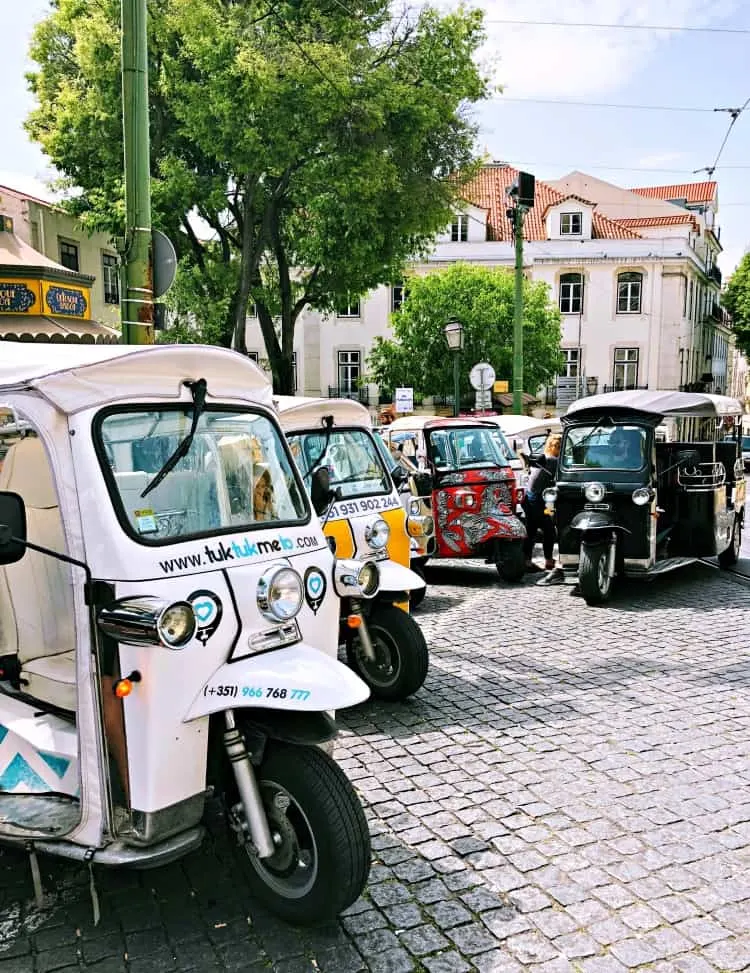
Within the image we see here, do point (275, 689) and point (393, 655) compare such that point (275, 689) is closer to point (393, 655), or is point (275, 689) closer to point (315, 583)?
point (315, 583)

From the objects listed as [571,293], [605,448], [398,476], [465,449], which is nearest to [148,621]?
[398,476]

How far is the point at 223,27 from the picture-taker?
1612cm

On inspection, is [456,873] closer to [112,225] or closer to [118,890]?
[118,890]

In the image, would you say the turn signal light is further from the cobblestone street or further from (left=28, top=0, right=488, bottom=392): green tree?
(left=28, top=0, right=488, bottom=392): green tree

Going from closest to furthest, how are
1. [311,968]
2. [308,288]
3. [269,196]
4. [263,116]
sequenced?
1. [311,968]
2. [263,116]
3. [269,196]
4. [308,288]

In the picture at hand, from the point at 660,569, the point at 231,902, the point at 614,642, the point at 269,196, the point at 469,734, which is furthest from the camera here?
the point at 269,196

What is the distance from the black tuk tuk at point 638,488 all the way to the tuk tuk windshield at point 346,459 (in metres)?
2.79

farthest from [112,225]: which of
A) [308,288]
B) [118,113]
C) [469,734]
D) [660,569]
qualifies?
[469,734]

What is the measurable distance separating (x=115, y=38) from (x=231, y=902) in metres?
17.1

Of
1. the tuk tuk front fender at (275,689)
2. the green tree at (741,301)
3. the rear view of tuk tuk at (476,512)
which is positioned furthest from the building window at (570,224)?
the tuk tuk front fender at (275,689)

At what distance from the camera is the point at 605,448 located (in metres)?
→ 9.48

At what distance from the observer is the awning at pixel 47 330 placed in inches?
419

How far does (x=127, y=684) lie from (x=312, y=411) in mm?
3757

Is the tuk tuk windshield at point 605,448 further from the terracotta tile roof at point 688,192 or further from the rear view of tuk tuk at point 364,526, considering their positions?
the terracotta tile roof at point 688,192
